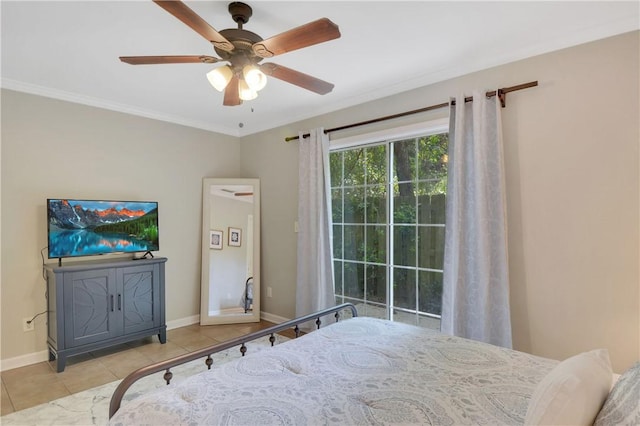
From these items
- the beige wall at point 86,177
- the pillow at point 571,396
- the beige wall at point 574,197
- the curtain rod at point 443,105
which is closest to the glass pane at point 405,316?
the beige wall at point 574,197

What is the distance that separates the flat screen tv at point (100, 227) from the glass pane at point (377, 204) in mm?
2287

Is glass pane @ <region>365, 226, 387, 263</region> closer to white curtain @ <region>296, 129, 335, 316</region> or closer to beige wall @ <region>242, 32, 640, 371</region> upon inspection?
white curtain @ <region>296, 129, 335, 316</region>

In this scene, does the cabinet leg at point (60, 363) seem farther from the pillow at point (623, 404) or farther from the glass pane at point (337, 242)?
the pillow at point (623, 404)

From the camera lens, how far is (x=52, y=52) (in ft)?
7.95

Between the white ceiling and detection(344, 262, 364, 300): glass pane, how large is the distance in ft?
5.49

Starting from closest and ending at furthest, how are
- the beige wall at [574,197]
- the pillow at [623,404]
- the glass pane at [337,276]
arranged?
the pillow at [623,404]
the beige wall at [574,197]
the glass pane at [337,276]

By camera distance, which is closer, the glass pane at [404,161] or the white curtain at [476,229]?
the white curtain at [476,229]

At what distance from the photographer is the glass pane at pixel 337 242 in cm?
364

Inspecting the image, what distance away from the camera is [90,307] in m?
3.01

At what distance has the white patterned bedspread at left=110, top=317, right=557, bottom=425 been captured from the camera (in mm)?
1145

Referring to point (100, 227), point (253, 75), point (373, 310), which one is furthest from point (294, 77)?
point (100, 227)

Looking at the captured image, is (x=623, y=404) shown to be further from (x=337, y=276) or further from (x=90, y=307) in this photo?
(x=90, y=307)

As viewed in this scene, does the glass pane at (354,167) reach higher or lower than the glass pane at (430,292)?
higher

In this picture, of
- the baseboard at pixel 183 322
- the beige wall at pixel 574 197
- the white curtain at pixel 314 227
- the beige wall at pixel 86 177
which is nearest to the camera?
the beige wall at pixel 574 197
